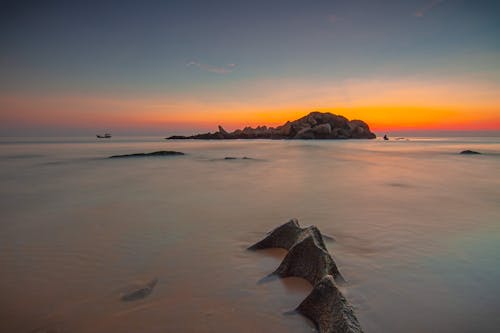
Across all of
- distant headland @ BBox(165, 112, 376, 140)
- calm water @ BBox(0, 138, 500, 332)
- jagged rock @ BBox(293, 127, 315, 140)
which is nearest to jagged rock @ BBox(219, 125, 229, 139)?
distant headland @ BBox(165, 112, 376, 140)

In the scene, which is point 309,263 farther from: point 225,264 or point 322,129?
point 322,129

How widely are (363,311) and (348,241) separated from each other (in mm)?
2006

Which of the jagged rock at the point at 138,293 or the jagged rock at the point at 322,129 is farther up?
the jagged rock at the point at 322,129

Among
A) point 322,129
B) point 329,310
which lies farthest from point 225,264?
point 322,129

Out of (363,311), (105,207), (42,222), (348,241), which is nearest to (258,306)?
(363,311)

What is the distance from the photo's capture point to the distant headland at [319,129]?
8038 cm

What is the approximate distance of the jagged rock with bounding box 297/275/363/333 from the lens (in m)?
2.10

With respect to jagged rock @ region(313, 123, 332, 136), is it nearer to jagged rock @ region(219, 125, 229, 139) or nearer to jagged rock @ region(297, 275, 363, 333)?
jagged rock @ region(219, 125, 229, 139)

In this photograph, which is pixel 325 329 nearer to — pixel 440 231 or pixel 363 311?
pixel 363 311

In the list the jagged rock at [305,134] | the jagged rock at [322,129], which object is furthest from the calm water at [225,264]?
the jagged rock at [322,129]

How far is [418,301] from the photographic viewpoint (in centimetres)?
274

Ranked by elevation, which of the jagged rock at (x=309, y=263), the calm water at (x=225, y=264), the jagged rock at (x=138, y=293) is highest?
the jagged rock at (x=309, y=263)

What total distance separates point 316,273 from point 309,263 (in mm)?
145

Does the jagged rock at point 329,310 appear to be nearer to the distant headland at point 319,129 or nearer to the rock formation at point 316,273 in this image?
Result: the rock formation at point 316,273
